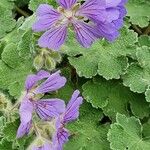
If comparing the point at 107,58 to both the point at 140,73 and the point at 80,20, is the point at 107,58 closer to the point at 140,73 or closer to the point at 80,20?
the point at 140,73

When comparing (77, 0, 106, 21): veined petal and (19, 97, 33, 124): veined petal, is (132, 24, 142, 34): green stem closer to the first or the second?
(77, 0, 106, 21): veined petal

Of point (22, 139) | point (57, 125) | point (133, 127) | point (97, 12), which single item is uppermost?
point (97, 12)

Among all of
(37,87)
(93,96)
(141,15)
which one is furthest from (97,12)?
(141,15)

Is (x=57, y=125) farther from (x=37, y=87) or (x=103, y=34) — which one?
(x=103, y=34)

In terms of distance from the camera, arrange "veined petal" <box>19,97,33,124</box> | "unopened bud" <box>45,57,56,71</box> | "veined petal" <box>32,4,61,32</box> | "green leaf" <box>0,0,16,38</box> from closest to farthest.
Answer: "veined petal" <box>19,97,33,124</box>, "veined petal" <box>32,4,61,32</box>, "unopened bud" <box>45,57,56,71</box>, "green leaf" <box>0,0,16,38</box>

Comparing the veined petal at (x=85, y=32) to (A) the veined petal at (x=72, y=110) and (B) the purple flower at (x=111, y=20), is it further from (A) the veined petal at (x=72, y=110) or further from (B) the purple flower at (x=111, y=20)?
(A) the veined petal at (x=72, y=110)

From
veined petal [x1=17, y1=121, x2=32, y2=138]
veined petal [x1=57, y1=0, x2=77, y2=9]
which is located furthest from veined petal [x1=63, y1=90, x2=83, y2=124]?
veined petal [x1=57, y1=0, x2=77, y2=9]
